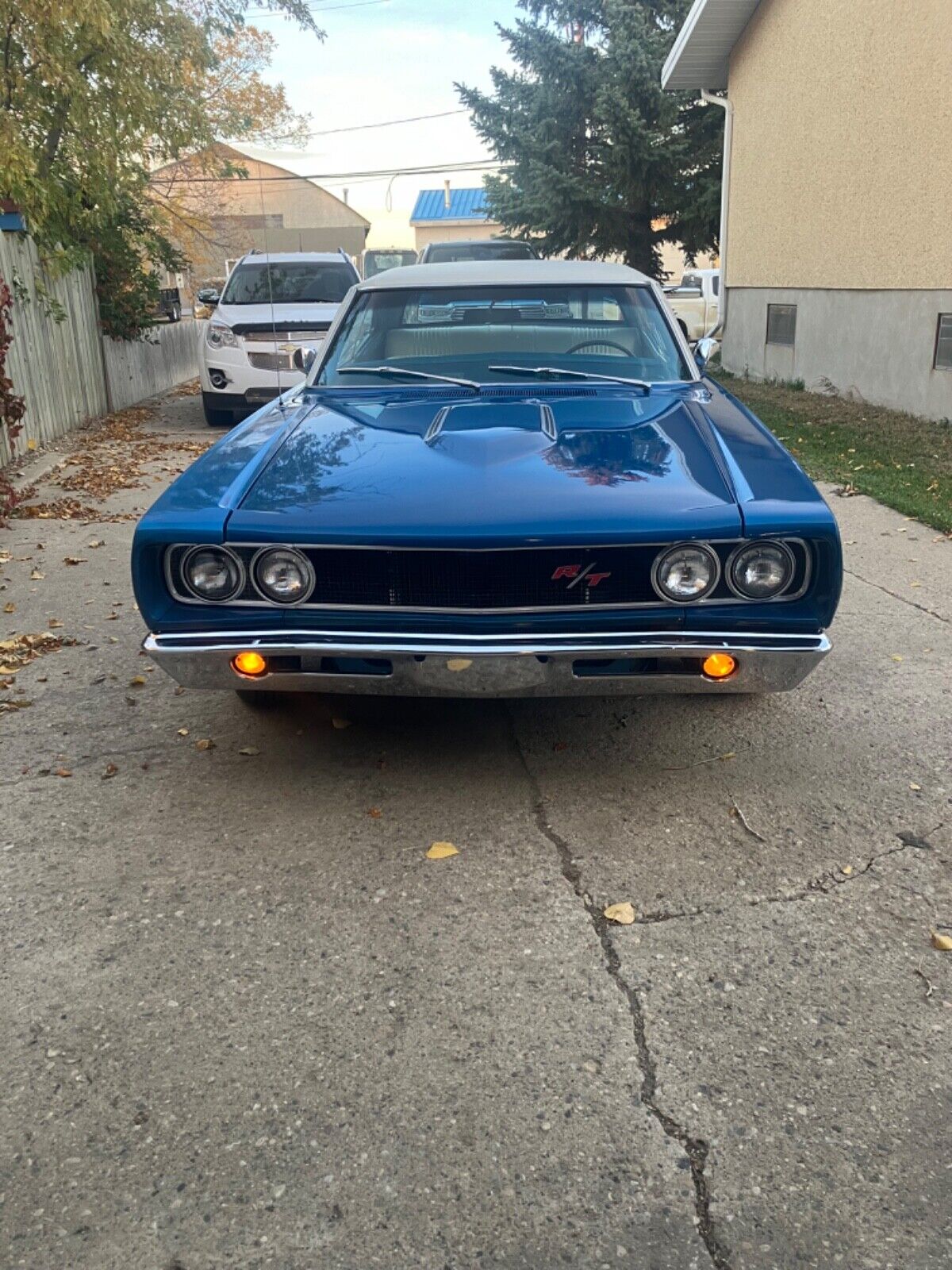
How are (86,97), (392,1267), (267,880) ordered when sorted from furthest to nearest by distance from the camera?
(86,97) < (267,880) < (392,1267)

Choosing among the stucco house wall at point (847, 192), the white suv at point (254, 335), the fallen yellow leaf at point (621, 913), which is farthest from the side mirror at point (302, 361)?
the stucco house wall at point (847, 192)

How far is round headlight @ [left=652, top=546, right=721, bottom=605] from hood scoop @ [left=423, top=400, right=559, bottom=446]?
68 cm

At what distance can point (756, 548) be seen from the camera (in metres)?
3.00

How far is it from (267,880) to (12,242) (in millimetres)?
8457

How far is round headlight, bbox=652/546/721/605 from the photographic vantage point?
2994mm

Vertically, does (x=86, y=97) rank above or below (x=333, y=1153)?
above

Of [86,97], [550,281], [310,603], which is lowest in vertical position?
[310,603]

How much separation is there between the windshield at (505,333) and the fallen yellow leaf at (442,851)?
1.94m

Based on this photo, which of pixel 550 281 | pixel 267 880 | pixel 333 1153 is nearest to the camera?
pixel 333 1153

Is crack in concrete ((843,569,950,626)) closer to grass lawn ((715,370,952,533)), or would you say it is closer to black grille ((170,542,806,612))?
grass lawn ((715,370,952,533))

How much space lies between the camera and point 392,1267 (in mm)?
1822

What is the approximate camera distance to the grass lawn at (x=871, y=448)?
7723mm

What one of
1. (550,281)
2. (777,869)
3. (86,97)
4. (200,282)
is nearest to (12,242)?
(86,97)

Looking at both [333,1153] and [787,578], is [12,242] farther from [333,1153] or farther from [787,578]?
[333,1153]
